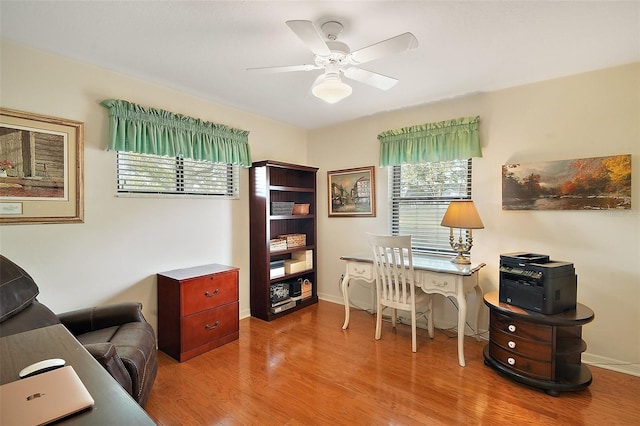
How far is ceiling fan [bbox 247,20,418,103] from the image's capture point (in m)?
1.56

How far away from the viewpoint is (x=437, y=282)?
8.63 ft

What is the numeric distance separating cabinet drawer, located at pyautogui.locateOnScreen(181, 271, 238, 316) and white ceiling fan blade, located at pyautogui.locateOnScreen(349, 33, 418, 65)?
2182 millimetres

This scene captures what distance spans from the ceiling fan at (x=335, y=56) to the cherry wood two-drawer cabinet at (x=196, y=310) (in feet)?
6.09

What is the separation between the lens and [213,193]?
330 cm

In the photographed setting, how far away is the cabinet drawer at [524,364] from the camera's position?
6.82ft

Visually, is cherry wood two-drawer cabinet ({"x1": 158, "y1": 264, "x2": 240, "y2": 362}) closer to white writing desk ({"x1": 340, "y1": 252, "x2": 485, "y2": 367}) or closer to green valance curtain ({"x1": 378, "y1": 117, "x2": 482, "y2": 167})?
white writing desk ({"x1": 340, "y1": 252, "x2": 485, "y2": 367})

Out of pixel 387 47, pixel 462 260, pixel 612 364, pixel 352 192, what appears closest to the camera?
pixel 387 47

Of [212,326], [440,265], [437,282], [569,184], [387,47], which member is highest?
[387,47]

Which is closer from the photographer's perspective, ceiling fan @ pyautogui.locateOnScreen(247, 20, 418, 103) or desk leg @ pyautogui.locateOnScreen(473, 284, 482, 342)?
ceiling fan @ pyautogui.locateOnScreen(247, 20, 418, 103)

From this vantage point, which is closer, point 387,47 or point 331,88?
point 387,47

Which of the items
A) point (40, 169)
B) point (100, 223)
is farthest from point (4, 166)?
point (100, 223)

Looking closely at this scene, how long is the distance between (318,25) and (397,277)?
6.93 ft

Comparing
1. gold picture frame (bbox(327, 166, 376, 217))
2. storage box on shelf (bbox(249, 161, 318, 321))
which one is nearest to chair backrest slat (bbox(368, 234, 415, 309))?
gold picture frame (bbox(327, 166, 376, 217))

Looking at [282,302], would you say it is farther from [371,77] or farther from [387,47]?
[387,47]
